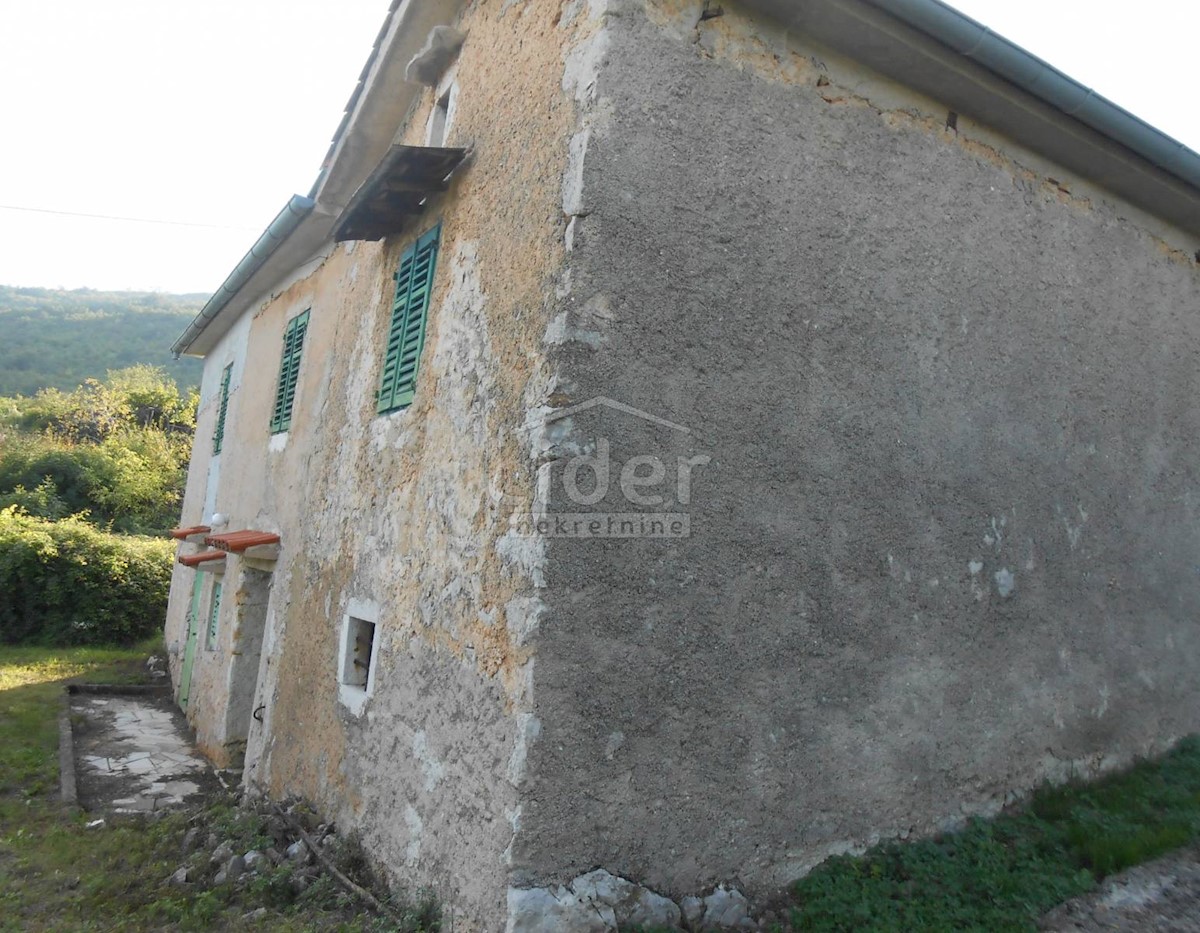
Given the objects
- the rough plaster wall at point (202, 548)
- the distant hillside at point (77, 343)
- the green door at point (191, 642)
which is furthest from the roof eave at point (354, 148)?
the distant hillside at point (77, 343)

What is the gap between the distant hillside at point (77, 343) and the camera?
39.1 metres

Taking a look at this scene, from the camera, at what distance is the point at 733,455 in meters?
3.78

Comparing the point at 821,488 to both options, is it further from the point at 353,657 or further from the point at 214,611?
the point at 214,611

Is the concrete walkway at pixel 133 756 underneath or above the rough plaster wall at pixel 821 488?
underneath

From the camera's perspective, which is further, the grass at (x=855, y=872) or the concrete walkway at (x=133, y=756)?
the concrete walkway at (x=133, y=756)

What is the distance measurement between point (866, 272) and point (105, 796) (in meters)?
7.31

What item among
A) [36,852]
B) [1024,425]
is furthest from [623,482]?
[36,852]

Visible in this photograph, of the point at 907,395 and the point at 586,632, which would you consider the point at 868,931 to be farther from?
the point at 907,395

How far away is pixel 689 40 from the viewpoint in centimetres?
386

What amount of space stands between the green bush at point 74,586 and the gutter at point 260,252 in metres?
6.23

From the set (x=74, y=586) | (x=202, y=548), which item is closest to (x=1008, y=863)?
(x=202, y=548)

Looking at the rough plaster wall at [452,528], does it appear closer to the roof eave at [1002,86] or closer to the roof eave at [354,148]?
the roof eave at [354,148]

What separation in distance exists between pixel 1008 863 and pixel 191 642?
376 inches

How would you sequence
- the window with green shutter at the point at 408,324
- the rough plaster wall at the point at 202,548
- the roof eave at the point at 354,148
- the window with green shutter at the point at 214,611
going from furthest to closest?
the window with green shutter at the point at 214,611, the rough plaster wall at the point at 202,548, the roof eave at the point at 354,148, the window with green shutter at the point at 408,324
